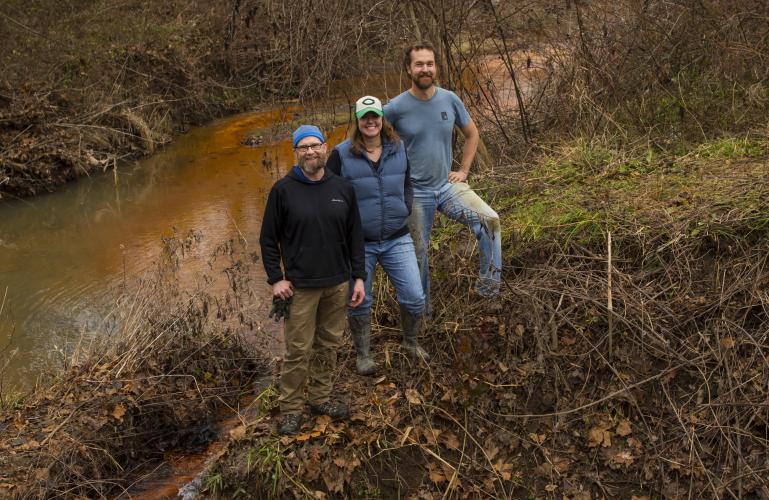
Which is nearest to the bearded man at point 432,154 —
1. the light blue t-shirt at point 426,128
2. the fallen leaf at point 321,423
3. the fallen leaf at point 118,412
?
the light blue t-shirt at point 426,128

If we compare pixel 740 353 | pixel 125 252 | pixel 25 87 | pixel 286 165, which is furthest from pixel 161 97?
pixel 740 353

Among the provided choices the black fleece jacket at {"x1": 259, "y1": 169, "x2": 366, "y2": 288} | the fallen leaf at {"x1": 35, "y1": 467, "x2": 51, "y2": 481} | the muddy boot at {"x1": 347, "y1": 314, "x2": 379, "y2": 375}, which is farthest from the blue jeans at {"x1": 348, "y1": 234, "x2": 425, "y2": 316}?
the fallen leaf at {"x1": 35, "y1": 467, "x2": 51, "y2": 481}

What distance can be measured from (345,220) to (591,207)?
2.61 metres

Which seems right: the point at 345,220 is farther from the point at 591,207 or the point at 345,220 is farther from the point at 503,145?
the point at 503,145

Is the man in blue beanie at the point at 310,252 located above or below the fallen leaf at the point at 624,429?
above

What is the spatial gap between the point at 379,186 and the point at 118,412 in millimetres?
2659

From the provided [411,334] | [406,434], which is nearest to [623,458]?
[406,434]

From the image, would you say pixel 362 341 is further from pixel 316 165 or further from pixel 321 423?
pixel 316 165

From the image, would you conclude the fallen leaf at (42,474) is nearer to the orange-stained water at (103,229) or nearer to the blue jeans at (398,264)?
the orange-stained water at (103,229)

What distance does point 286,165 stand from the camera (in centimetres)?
1300

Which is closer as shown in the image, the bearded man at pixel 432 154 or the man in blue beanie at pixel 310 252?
the man in blue beanie at pixel 310 252

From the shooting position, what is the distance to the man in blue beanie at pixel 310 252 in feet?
14.2

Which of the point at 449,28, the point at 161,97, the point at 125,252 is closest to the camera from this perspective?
the point at 449,28

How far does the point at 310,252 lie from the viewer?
14.5 ft
